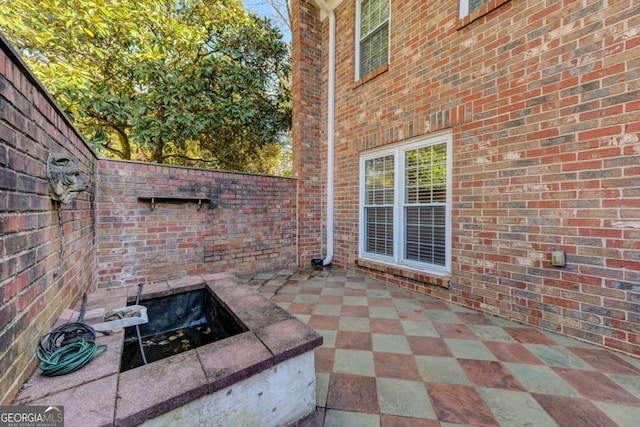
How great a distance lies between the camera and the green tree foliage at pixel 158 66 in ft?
11.9

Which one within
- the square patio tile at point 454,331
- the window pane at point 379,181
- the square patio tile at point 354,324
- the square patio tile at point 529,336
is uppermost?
the window pane at point 379,181

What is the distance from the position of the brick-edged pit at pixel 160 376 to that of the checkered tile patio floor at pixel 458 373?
A: 44 cm

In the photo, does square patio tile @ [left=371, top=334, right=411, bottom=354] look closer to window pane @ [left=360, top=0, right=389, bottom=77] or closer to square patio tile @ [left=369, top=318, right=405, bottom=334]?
square patio tile @ [left=369, top=318, right=405, bottom=334]

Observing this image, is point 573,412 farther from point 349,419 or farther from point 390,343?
point 349,419

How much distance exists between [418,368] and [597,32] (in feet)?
9.11

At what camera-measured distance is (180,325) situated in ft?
7.07

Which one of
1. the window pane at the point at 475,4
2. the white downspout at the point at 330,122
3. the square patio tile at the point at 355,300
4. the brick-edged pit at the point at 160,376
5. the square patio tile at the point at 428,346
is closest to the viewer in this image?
the brick-edged pit at the point at 160,376

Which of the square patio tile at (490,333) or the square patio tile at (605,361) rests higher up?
the square patio tile at (490,333)

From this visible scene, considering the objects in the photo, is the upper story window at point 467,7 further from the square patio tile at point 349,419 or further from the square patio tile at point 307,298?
the square patio tile at point 349,419

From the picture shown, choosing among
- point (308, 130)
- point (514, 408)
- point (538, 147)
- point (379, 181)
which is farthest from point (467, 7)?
point (514, 408)

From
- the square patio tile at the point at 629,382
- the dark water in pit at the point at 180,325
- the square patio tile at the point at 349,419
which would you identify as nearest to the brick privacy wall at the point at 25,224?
the dark water in pit at the point at 180,325

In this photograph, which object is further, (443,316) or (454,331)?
(443,316)

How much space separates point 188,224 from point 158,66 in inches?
121

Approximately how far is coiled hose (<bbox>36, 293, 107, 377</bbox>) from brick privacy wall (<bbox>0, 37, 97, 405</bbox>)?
0.14 ft
